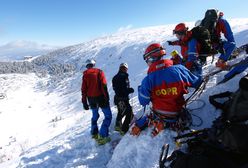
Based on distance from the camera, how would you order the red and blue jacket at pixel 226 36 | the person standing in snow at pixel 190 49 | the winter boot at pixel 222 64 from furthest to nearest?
1. the red and blue jacket at pixel 226 36
2. the winter boot at pixel 222 64
3. the person standing in snow at pixel 190 49

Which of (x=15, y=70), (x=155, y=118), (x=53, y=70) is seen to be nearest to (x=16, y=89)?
(x=53, y=70)

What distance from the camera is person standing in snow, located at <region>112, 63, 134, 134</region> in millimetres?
9141

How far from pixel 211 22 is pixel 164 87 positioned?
4.63 metres

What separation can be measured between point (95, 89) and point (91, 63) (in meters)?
0.91

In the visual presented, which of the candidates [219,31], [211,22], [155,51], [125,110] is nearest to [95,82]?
[125,110]

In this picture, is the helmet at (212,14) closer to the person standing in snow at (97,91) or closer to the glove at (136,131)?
the person standing in snow at (97,91)

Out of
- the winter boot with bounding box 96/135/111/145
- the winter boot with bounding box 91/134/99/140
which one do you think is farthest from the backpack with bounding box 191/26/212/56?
the winter boot with bounding box 91/134/99/140

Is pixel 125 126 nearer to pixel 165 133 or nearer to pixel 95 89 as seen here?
pixel 95 89

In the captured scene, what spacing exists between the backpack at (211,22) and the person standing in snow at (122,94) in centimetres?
317

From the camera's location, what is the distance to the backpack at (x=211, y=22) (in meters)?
9.02

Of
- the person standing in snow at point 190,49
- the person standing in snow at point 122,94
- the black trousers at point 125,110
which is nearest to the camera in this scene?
the person standing in snow at point 190,49

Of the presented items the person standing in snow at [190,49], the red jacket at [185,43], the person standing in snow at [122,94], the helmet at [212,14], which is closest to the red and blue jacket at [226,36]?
the helmet at [212,14]

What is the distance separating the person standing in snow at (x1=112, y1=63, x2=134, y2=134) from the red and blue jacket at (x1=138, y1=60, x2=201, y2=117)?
315 cm

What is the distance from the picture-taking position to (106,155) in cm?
829
